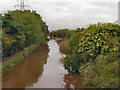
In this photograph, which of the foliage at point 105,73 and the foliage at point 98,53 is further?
the foliage at point 98,53

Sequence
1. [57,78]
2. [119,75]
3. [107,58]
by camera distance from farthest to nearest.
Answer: [57,78]
[107,58]
[119,75]

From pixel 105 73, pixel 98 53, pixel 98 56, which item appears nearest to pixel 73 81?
→ pixel 98 56

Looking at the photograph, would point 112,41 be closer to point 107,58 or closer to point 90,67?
point 107,58

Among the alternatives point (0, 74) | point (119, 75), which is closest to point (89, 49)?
point (119, 75)

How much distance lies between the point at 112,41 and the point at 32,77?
5957 millimetres

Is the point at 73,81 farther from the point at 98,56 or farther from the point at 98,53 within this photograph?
the point at 98,53

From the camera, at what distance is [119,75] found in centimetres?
624

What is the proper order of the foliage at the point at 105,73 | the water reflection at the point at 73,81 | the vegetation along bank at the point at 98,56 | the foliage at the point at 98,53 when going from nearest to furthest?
the foliage at the point at 105,73 < the vegetation along bank at the point at 98,56 < the foliage at the point at 98,53 < the water reflection at the point at 73,81

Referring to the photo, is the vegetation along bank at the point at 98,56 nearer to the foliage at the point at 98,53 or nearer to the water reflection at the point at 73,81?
the foliage at the point at 98,53

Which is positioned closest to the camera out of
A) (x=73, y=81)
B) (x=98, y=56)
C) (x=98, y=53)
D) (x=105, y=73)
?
(x=105, y=73)

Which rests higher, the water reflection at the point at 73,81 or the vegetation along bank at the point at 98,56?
the vegetation along bank at the point at 98,56

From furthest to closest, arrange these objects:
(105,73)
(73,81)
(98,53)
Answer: (73,81), (98,53), (105,73)

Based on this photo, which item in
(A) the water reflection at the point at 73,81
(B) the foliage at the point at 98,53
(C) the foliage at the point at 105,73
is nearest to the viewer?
(C) the foliage at the point at 105,73

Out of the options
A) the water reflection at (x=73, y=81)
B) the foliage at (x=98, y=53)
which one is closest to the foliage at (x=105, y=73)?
the foliage at (x=98, y=53)
